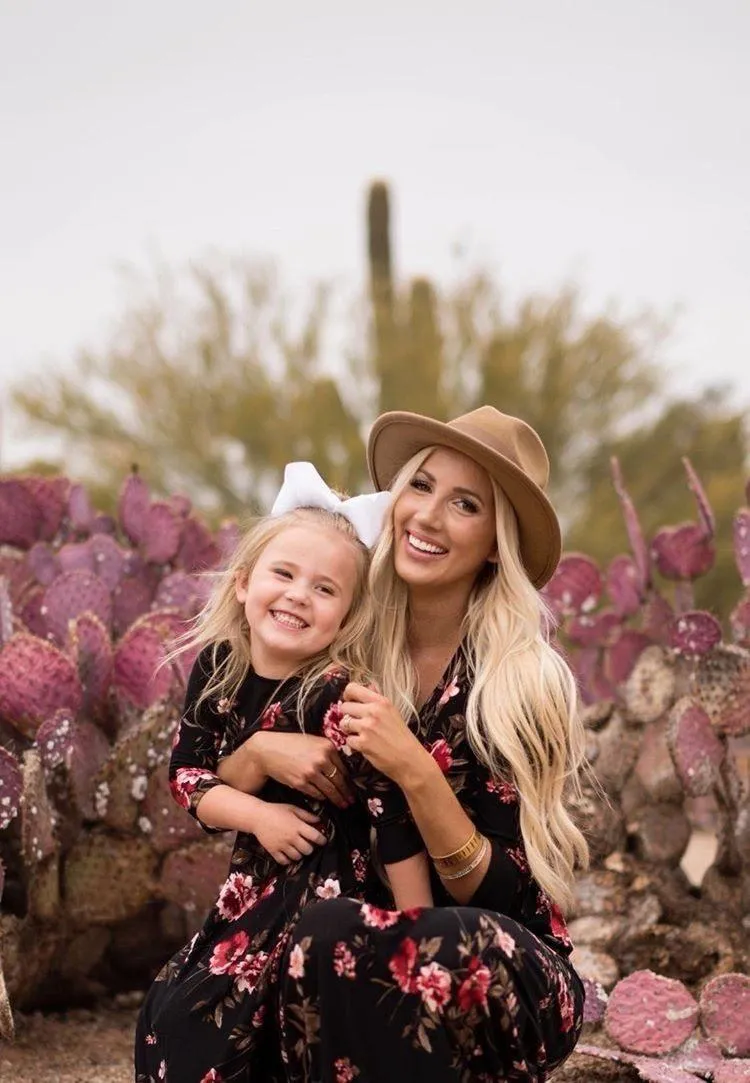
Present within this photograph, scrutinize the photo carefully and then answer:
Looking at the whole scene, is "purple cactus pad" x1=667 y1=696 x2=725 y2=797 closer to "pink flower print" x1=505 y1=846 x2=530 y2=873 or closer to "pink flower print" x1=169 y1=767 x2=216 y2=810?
"pink flower print" x1=505 y1=846 x2=530 y2=873

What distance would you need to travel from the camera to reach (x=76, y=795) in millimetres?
3273

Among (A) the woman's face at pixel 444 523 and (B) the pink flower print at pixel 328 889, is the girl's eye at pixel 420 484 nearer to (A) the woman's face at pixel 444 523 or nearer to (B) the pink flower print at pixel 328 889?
(A) the woman's face at pixel 444 523

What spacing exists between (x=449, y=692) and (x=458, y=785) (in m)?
0.18

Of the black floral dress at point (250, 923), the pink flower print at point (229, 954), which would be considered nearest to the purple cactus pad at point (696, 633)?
the black floral dress at point (250, 923)

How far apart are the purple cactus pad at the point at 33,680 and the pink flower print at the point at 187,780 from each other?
2.33 feet

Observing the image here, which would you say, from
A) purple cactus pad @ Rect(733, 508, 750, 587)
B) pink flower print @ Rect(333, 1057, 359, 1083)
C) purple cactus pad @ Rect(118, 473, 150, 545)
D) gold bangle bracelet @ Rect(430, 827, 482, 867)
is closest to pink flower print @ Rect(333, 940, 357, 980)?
pink flower print @ Rect(333, 1057, 359, 1083)

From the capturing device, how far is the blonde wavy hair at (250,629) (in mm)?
2559

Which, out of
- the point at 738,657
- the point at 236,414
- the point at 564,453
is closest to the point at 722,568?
the point at 564,453

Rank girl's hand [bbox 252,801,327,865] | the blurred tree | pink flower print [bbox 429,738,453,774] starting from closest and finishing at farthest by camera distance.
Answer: girl's hand [bbox 252,801,327,865], pink flower print [bbox 429,738,453,774], the blurred tree

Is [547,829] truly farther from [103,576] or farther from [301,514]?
[103,576]

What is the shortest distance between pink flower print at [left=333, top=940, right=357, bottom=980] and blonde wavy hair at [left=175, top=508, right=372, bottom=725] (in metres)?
0.54

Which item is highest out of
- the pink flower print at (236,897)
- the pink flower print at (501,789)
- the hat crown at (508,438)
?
the hat crown at (508,438)

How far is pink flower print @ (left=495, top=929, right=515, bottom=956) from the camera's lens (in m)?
2.13

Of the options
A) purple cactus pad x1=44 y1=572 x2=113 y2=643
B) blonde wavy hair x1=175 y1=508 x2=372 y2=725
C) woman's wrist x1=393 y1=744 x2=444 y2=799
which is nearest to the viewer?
woman's wrist x1=393 y1=744 x2=444 y2=799
